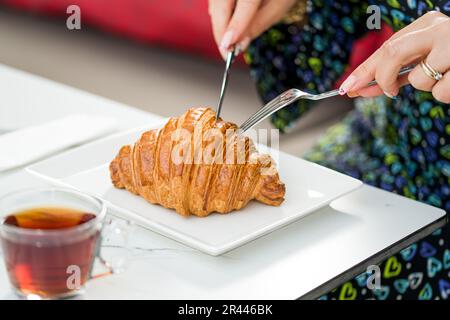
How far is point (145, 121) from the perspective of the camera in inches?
52.1

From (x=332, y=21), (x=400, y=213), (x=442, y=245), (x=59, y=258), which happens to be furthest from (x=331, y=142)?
(x=59, y=258)

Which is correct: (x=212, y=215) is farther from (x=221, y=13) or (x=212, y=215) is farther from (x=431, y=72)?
(x=221, y=13)

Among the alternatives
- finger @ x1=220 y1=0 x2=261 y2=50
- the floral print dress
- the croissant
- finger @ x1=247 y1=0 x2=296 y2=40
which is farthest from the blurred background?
the croissant

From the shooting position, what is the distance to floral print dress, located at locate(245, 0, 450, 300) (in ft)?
4.12

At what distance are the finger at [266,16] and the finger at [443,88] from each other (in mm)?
424

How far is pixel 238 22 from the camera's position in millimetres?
1315

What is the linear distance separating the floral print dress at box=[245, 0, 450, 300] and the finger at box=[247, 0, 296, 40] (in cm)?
12

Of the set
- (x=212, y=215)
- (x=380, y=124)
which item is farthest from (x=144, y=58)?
(x=212, y=215)

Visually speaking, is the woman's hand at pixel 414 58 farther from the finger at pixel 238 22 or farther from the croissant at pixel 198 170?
the finger at pixel 238 22

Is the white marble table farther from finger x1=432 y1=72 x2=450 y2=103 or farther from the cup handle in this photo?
finger x1=432 y1=72 x2=450 y2=103

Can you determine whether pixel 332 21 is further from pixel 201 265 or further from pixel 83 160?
pixel 201 265

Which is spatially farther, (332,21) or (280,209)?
(332,21)

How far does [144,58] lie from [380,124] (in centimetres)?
183

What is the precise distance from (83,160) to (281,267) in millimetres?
340
